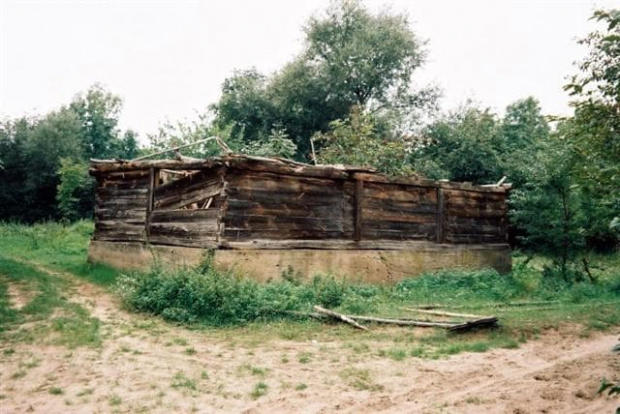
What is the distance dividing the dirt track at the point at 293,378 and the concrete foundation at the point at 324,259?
3065 millimetres

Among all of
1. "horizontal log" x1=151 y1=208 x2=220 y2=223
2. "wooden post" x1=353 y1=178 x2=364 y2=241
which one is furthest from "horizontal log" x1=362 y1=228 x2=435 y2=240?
"horizontal log" x1=151 y1=208 x2=220 y2=223

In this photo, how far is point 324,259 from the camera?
10.8m

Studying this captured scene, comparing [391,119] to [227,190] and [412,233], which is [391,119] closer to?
[412,233]

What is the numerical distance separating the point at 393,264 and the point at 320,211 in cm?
232

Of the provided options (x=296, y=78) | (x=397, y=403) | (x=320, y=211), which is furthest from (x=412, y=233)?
(x=296, y=78)

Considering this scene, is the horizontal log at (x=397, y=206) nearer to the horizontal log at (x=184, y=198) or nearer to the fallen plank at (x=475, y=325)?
the horizontal log at (x=184, y=198)

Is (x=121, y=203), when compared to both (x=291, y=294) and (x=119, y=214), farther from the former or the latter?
(x=291, y=294)

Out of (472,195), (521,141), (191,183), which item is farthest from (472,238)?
(521,141)

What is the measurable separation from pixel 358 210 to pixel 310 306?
3565mm

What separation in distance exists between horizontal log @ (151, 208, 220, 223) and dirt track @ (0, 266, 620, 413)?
346 centimetres

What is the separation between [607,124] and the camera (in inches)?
136

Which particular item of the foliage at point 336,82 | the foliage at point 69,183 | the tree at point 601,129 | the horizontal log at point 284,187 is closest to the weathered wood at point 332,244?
the horizontal log at point 284,187

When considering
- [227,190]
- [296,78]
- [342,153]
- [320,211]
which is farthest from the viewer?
[296,78]

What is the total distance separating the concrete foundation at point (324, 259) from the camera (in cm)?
991
